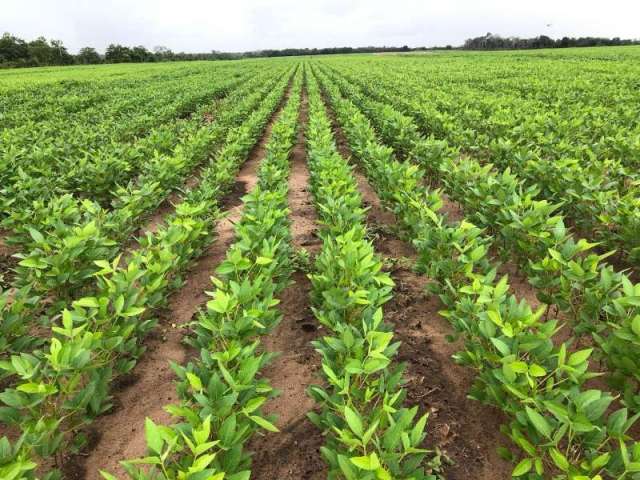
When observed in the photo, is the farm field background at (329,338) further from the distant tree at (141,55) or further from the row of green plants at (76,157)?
the distant tree at (141,55)

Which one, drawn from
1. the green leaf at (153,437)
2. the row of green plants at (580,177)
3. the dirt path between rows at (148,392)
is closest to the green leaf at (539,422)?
the green leaf at (153,437)

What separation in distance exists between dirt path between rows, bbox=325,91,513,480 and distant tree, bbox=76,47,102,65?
9671 centimetres

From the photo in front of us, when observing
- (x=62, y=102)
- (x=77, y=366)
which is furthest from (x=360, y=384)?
(x=62, y=102)

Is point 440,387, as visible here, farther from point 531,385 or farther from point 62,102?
point 62,102

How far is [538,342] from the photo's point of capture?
2104mm

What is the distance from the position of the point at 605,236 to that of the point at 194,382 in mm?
4230

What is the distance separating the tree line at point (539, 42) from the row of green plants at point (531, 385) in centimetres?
9252

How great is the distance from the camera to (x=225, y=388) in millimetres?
1989

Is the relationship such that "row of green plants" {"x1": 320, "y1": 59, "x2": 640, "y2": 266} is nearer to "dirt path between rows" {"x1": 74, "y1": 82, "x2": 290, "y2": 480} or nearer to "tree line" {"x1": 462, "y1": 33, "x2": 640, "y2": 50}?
"dirt path between rows" {"x1": 74, "y1": 82, "x2": 290, "y2": 480}

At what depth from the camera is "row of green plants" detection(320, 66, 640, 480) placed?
5.70ft

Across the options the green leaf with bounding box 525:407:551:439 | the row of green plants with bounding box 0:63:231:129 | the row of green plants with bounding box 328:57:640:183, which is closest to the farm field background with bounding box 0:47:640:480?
the green leaf with bounding box 525:407:551:439

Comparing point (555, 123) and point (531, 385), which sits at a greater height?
point (555, 123)

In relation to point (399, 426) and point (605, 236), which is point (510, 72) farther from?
point (399, 426)

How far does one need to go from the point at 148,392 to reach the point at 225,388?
128cm
